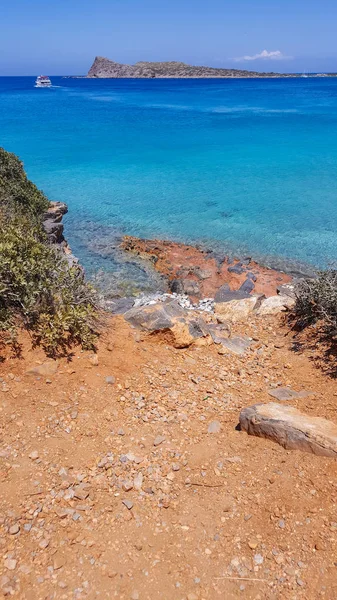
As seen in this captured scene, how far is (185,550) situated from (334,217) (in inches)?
771

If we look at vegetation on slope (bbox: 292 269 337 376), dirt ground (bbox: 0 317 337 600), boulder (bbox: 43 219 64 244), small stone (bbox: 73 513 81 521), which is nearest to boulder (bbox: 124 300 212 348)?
dirt ground (bbox: 0 317 337 600)

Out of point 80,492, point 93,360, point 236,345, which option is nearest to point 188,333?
point 236,345

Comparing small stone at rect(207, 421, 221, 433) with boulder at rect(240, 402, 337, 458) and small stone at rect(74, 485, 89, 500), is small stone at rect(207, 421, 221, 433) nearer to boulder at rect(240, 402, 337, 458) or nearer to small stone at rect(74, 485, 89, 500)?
boulder at rect(240, 402, 337, 458)

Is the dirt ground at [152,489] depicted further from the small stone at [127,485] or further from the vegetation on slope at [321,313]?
the vegetation on slope at [321,313]

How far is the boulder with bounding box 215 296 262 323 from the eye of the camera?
33.4ft

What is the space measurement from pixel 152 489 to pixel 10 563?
1.71 metres

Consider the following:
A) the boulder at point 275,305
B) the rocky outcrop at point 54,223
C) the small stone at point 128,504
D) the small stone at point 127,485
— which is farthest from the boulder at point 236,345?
the rocky outcrop at point 54,223

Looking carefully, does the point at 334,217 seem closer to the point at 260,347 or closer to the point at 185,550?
the point at 260,347

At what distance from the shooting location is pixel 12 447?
5441 millimetres

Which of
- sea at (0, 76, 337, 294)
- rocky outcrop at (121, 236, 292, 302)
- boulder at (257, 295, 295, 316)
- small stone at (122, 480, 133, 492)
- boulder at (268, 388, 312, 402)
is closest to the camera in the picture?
small stone at (122, 480, 133, 492)

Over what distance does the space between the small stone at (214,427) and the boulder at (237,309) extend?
398cm

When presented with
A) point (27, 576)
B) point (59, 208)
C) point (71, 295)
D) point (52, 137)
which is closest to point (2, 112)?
point (52, 137)

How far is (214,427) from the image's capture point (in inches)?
240

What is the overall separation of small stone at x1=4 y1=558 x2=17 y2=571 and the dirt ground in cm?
1
